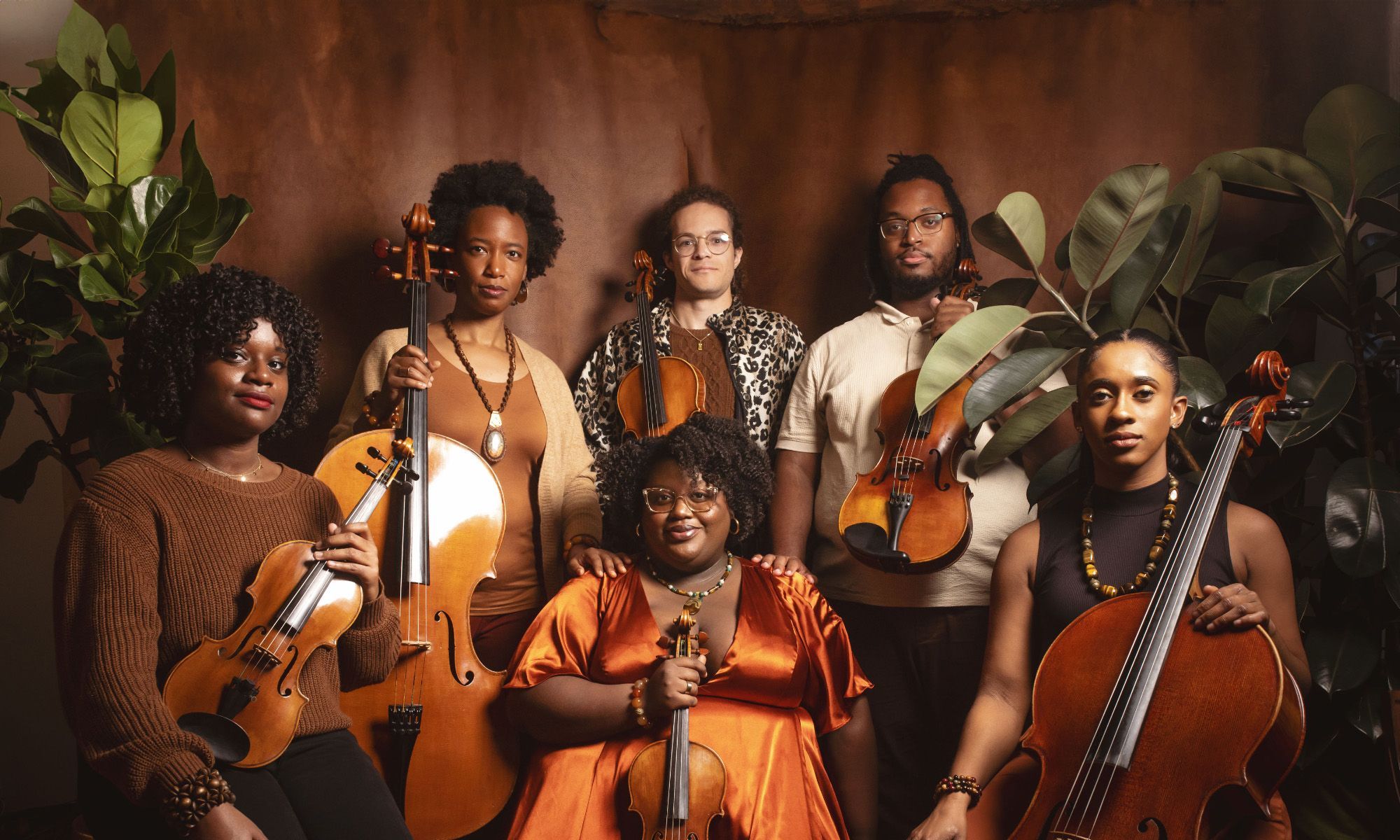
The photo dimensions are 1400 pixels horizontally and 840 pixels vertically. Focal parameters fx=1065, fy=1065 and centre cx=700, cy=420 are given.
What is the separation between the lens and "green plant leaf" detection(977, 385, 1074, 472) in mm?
2717

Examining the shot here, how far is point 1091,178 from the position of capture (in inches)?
153

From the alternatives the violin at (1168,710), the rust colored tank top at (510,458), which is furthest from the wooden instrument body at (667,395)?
the violin at (1168,710)

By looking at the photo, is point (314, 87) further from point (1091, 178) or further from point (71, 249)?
point (1091, 178)

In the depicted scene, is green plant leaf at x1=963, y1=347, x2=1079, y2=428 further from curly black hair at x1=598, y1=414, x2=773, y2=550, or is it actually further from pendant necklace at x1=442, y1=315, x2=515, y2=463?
pendant necklace at x1=442, y1=315, x2=515, y2=463

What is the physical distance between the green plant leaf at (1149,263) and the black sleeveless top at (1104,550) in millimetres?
550

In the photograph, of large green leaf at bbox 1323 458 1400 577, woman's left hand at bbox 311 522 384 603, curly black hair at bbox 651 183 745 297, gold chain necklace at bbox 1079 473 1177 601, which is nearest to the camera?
woman's left hand at bbox 311 522 384 603

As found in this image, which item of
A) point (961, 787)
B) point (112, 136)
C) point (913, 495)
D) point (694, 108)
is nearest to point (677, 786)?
point (961, 787)

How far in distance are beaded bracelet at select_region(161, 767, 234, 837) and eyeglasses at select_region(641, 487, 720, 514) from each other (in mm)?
1103

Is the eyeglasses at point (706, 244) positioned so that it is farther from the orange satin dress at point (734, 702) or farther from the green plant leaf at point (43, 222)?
the green plant leaf at point (43, 222)

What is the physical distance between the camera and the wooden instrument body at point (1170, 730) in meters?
1.86

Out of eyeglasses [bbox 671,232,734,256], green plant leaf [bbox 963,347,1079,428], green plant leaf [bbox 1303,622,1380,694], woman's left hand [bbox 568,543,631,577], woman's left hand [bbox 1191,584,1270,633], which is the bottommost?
green plant leaf [bbox 1303,622,1380,694]

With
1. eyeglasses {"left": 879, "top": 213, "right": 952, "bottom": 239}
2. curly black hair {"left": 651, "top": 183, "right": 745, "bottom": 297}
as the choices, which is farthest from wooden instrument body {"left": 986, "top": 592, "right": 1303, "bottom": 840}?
curly black hair {"left": 651, "top": 183, "right": 745, "bottom": 297}

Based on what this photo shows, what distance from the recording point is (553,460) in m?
3.17

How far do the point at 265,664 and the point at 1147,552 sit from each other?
1.80 metres
